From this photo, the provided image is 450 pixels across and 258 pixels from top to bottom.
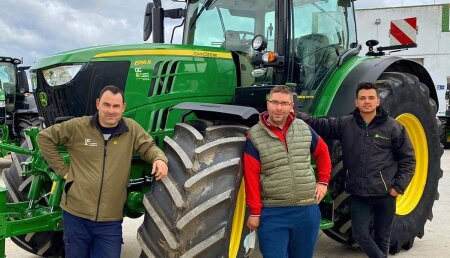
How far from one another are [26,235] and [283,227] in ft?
7.83

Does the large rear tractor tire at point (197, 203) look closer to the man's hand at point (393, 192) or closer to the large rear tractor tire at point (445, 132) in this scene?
the man's hand at point (393, 192)

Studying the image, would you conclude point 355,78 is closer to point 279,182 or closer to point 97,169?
point 279,182

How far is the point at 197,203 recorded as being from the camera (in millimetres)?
3070

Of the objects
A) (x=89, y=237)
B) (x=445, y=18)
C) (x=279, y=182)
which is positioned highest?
(x=445, y=18)

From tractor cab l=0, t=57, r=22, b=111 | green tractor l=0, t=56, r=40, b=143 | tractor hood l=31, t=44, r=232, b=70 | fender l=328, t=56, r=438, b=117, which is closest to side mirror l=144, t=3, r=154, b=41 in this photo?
tractor hood l=31, t=44, r=232, b=70

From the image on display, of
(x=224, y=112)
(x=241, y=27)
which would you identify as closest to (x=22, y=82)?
(x=241, y=27)

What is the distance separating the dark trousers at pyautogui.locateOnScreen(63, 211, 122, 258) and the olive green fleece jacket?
6 cm

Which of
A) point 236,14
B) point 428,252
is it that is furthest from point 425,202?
point 236,14

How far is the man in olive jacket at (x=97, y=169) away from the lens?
10.7 feet

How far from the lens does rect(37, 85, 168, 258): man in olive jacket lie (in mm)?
3252

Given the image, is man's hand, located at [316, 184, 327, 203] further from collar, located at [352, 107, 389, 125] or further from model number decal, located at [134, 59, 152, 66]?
model number decal, located at [134, 59, 152, 66]

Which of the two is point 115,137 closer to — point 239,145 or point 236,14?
point 239,145

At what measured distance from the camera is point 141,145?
11.2 feet

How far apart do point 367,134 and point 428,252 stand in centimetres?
194
